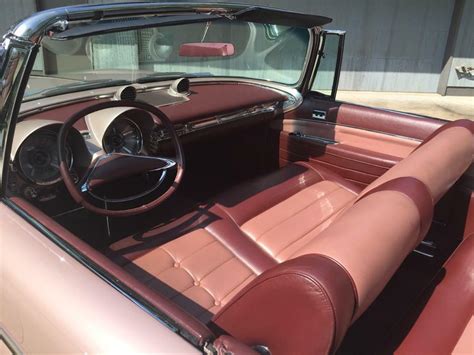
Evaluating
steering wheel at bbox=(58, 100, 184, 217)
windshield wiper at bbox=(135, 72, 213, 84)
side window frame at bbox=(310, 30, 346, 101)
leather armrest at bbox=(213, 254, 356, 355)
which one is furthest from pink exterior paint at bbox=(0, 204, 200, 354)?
side window frame at bbox=(310, 30, 346, 101)

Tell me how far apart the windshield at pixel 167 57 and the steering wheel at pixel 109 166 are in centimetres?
28

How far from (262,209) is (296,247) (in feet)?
1.12

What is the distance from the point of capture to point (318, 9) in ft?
32.6

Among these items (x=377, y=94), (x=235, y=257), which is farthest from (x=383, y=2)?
(x=235, y=257)

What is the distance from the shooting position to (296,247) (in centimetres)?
205

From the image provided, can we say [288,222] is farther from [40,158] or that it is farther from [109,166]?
[40,158]

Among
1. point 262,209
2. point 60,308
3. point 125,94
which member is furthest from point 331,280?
point 125,94

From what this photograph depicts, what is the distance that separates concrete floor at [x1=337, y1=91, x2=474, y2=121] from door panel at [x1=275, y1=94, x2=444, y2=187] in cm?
623

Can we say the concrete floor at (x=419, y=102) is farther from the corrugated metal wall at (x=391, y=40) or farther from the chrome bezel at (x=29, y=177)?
the chrome bezel at (x=29, y=177)

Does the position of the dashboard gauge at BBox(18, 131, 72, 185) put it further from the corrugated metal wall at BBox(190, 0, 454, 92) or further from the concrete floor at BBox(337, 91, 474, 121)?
the corrugated metal wall at BBox(190, 0, 454, 92)

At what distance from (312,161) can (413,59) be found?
9347mm

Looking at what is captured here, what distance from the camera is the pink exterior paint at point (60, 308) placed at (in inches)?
37.4

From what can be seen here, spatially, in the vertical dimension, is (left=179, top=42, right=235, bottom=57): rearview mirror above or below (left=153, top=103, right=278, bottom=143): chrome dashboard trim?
above

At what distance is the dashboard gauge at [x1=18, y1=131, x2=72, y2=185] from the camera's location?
1.68 meters
